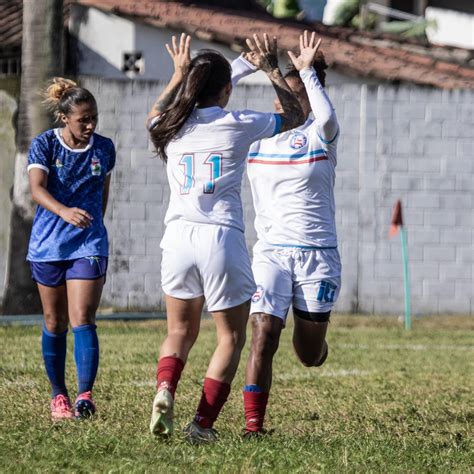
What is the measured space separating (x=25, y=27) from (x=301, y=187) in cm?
978

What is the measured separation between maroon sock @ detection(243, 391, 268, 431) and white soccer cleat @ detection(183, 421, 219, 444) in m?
0.49

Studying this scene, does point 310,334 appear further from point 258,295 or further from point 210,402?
point 210,402

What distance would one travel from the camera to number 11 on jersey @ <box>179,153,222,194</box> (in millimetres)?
7191

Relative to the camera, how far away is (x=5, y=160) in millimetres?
18234

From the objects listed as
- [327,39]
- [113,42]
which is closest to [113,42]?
[113,42]

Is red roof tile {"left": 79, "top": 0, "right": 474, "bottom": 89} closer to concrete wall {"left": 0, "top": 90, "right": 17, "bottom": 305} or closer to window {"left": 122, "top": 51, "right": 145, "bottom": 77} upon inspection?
window {"left": 122, "top": 51, "right": 145, "bottom": 77}

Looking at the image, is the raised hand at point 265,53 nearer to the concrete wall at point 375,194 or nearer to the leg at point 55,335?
the leg at point 55,335

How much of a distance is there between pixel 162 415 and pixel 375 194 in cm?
1194

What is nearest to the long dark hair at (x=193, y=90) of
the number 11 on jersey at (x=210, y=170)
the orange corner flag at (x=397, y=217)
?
the number 11 on jersey at (x=210, y=170)

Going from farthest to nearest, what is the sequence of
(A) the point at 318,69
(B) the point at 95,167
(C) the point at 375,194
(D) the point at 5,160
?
(C) the point at 375,194, (D) the point at 5,160, (B) the point at 95,167, (A) the point at 318,69

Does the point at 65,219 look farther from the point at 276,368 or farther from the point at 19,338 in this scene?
the point at 19,338

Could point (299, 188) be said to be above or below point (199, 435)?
above

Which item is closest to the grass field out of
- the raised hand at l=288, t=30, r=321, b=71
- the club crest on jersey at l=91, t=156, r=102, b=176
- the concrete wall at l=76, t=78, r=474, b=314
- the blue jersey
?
the blue jersey

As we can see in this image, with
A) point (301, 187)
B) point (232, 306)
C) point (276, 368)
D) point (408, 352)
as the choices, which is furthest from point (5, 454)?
point (408, 352)
